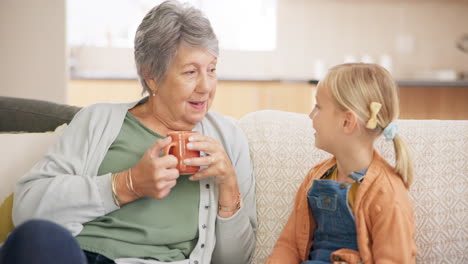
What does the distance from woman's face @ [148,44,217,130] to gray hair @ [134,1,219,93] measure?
0.8 inches

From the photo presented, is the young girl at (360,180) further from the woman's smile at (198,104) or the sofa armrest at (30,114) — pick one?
the sofa armrest at (30,114)

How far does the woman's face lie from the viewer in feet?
5.22

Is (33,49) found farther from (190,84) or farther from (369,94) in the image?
(369,94)

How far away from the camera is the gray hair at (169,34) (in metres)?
1.59

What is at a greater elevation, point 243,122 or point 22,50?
point 22,50

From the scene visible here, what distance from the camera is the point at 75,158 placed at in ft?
5.16

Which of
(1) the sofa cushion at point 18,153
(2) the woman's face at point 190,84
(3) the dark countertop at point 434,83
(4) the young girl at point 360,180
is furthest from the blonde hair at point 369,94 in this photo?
(3) the dark countertop at point 434,83

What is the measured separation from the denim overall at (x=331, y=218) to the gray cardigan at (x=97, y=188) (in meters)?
0.24

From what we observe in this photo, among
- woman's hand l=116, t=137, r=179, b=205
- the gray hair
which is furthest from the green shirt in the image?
the gray hair

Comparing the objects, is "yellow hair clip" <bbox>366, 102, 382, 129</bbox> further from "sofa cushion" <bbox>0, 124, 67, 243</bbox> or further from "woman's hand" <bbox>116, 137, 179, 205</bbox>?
"sofa cushion" <bbox>0, 124, 67, 243</bbox>

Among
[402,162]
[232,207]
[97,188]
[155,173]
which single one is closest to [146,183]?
[155,173]

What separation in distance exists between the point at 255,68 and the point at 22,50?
2616 mm

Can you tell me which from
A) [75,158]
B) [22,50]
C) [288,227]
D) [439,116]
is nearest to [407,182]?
[288,227]

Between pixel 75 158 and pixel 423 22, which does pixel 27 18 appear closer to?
pixel 75 158
